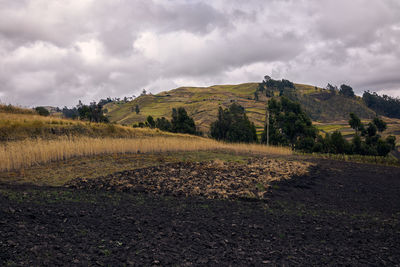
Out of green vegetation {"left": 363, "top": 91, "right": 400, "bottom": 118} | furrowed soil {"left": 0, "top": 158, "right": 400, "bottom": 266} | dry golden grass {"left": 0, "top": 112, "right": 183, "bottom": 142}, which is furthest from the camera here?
green vegetation {"left": 363, "top": 91, "right": 400, "bottom": 118}

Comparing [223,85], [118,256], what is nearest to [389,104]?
[223,85]

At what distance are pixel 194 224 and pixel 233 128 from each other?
3448cm

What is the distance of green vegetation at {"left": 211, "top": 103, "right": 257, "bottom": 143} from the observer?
38.1 metres

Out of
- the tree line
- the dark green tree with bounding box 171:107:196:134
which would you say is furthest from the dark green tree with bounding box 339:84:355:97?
the dark green tree with bounding box 171:107:196:134

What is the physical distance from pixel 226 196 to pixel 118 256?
13.5 ft

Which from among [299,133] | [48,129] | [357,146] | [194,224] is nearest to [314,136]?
[299,133]

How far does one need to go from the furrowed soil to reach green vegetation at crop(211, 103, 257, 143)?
2900 cm

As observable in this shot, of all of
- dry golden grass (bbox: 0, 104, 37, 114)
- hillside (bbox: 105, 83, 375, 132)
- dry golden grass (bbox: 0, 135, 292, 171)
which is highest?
hillside (bbox: 105, 83, 375, 132)

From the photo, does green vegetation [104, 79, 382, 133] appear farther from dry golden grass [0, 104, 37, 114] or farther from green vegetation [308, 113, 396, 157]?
dry golden grass [0, 104, 37, 114]

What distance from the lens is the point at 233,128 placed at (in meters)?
38.8

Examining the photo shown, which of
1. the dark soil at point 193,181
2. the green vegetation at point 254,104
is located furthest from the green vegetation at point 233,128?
the green vegetation at point 254,104

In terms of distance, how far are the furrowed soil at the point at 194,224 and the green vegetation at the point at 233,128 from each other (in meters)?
29.0

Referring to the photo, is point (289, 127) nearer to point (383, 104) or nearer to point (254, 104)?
point (254, 104)

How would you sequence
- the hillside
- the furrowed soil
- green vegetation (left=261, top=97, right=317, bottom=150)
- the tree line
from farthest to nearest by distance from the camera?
the hillside
green vegetation (left=261, top=97, right=317, bottom=150)
the tree line
the furrowed soil
